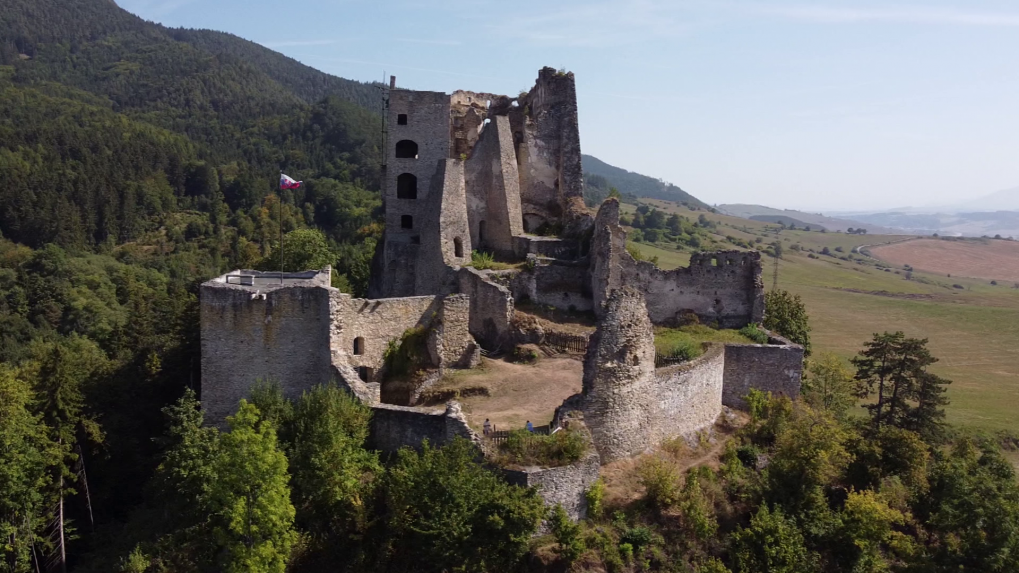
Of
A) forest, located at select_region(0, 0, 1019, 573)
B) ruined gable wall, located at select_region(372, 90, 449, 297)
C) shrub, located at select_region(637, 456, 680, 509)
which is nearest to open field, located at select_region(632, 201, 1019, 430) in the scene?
forest, located at select_region(0, 0, 1019, 573)

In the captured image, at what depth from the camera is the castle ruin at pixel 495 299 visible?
2184 cm

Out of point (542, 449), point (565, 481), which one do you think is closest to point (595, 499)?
point (565, 481)

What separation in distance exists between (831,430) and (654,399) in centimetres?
573

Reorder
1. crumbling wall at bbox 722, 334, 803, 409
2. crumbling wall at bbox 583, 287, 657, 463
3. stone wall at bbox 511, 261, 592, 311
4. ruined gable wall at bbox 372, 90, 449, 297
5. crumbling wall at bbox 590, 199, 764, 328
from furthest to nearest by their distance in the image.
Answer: ruined gable wall at bbox 372, 90, 449, 297 → stone wall at bbox 511, 261, 592, 311 → crumbling wall at bbox 590, 199, 764, 328 → crumbling wall at bbox 722, 334, 803, 409 → crumbling wall at bbox 583, 287, 657, 463

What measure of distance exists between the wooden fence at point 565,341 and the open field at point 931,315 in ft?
97.6

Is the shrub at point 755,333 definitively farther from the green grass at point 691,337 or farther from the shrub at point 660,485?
the shrub at point 660,485

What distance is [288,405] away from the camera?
22.0 meters

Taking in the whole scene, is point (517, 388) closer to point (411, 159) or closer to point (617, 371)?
point (617, 371)

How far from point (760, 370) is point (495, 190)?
591 inches

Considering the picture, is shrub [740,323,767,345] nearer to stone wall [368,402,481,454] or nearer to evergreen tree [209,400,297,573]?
stone wall [368,402,481,454]

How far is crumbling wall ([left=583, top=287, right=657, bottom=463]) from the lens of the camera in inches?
845

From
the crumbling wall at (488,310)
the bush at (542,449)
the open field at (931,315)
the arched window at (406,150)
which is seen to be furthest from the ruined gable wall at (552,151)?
the open field at (931,315)

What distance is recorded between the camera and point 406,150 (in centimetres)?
Answer: 3784

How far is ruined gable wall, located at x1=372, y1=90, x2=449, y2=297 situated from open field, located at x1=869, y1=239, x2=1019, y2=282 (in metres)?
129
